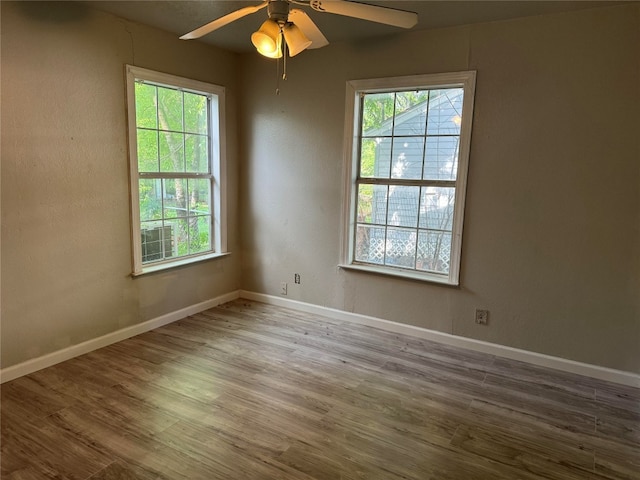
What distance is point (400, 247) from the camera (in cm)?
363

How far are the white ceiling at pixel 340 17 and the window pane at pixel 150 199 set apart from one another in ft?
4.08

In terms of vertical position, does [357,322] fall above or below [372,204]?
below

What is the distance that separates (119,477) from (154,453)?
188 mm

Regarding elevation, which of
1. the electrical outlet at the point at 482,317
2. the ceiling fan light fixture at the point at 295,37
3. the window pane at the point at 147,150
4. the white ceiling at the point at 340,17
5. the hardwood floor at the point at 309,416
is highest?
the white ceiling at the point at 340,17

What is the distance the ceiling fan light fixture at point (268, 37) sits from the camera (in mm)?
1976

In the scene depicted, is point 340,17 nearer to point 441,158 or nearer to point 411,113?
point 411,113

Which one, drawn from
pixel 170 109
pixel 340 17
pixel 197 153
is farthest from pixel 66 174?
pixel 340 17

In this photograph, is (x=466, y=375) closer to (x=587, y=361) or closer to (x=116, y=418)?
(x=587, y=361)

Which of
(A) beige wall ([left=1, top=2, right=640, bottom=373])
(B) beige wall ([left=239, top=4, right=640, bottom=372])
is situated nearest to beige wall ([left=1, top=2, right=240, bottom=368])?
(A) beige wall ([left=1, top=2, right=640, bottom=373])

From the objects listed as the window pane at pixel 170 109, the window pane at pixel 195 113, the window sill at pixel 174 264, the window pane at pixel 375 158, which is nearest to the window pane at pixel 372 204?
the window pane at pixel 375 158

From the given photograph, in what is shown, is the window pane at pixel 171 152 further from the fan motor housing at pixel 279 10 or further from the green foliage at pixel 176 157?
the fan motor housing at pixel 279 10

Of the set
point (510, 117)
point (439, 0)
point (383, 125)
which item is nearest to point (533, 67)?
point (510, 117)

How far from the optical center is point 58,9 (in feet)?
8.95

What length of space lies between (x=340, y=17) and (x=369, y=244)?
185 cm
